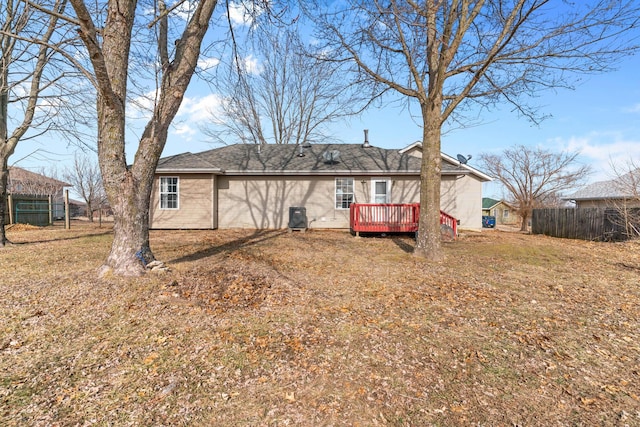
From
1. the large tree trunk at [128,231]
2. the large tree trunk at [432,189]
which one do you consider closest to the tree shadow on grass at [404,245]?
the large tree trunk at [432,189]

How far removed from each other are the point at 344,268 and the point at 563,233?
14.4 metres

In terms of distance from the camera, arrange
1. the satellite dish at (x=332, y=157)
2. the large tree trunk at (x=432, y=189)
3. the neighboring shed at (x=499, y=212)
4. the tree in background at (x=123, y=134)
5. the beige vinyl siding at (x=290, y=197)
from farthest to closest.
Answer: the neighboring shed at (x=499, y=212), the satellite dish at (x=332, y=157), the beige vinyl siding at (x=290, y=197), the large tree trunk at (x=432, y=189), the tree in background at (x=123, y=134)

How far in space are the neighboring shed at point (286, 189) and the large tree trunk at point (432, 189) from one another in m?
6.02

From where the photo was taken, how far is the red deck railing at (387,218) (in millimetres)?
11375

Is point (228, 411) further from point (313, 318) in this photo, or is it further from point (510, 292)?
point (510, 292)

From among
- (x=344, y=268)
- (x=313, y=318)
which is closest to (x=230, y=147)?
(x=344, y=268)

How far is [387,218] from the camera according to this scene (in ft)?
37.6

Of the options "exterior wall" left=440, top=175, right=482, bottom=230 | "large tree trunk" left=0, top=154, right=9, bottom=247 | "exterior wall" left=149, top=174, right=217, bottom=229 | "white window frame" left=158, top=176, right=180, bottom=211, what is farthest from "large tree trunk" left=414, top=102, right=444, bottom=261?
"large tree trunk" left=0, top=154, right=9, bottom=247

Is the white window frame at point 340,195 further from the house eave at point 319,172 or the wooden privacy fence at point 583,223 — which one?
the wooden privacy fence at point 583,223

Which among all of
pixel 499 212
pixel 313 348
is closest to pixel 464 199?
pixel 313 348

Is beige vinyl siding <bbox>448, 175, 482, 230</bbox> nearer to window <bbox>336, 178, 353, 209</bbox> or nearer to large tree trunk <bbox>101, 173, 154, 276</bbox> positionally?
window <bbox>336, 178, 353, 209</bbox>

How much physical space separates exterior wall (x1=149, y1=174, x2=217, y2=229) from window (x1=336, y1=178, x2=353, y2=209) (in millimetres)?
5724

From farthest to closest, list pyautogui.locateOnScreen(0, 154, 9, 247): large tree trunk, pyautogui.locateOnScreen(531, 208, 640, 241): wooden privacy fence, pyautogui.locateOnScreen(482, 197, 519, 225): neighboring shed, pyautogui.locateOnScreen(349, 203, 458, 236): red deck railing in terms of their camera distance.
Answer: pyautogui.locateOnScreen(482, 197, 519, 225): neighboring shed < pyautogui.locateOnScreen(531, 208, 640, 241): wooden privacy fence < pyautogui.locateOnScreen(349, 203, 458, 236): red deck railing < pyautogui.locateOnScreen(0, 154, 9, 247): large tree trunk

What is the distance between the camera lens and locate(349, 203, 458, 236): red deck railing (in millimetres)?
11375
